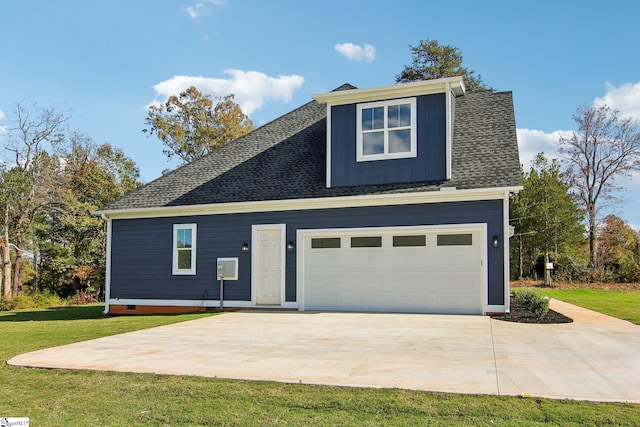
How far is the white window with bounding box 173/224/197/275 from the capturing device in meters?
15.0

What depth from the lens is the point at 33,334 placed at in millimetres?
10156

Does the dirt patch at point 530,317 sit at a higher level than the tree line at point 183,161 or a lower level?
lower

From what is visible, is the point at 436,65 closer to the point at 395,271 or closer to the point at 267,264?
the point at 267,264

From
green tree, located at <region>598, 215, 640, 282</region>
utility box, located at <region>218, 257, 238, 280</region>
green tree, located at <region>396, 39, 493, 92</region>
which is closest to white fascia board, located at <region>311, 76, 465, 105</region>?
utility box, located at <region>218, 257, 238, 280</region>

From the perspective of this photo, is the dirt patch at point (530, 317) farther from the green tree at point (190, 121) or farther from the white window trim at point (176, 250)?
the green tree at point (190, 121)

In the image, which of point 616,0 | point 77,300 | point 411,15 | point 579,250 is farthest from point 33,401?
point 579,250

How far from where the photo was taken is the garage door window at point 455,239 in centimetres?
1233

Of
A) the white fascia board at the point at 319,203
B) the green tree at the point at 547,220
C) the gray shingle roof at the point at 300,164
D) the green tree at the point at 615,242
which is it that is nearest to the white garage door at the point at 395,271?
the white fascia board at the point at 319,203

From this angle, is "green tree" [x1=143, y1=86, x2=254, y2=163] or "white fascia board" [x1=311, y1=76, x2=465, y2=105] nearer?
"white fascia board" [x1=311, y1=76, x2=465, y2=105]

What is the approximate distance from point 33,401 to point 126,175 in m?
29.2

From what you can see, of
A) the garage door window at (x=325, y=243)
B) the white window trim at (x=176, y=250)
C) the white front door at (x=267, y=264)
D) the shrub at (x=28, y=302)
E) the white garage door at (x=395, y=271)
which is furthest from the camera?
the shrub at (x=28, y=302)

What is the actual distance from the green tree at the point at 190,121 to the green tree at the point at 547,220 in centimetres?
1728

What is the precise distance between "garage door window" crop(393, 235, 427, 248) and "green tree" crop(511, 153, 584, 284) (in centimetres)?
1522

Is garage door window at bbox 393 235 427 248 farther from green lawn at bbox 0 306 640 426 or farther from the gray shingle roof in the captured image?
green lawn at bbox 0 306 640 426
